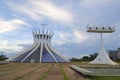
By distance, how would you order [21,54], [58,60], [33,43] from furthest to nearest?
[33,43] → [21,54] → [58,60]

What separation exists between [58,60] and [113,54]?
66.7 meters

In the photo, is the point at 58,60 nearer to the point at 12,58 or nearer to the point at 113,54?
the point at 12,58

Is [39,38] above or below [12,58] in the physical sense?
above

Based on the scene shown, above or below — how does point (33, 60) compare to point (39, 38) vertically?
below

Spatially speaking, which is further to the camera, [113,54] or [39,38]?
[113,54]

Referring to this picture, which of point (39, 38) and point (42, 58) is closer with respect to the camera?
point (42, 58)

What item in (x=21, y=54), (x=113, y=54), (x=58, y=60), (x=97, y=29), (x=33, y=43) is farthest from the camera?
(x=113, y=54)

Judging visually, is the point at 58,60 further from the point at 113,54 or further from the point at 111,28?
the point at 113,54

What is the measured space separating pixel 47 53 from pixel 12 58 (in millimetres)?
9545

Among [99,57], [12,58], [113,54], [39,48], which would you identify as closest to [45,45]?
[39,48]

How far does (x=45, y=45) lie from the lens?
2195 inches

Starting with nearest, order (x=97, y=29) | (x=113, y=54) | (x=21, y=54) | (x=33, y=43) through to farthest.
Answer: (x=97, y=29) < (x=21, y=54) < (x=33, y=43) < (x=113, y=54)

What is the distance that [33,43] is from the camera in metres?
57.6

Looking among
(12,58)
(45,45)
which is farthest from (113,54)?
(12,58)
